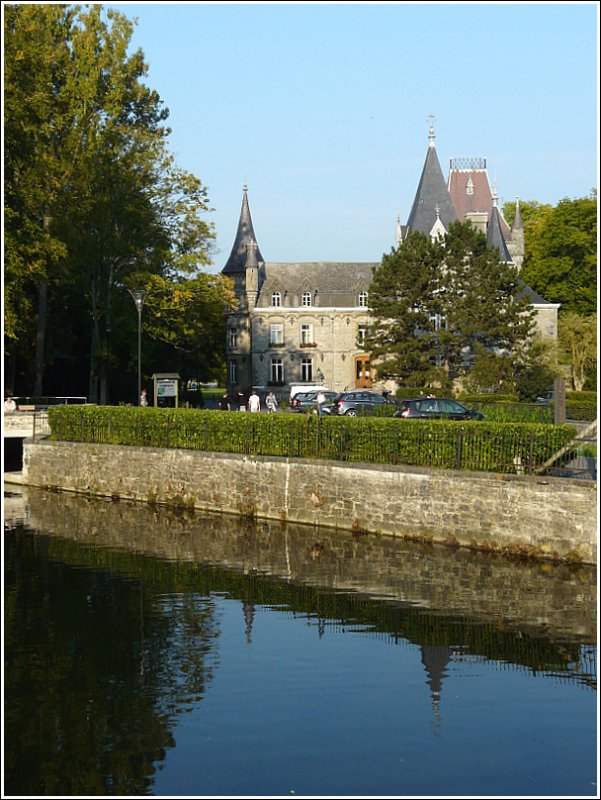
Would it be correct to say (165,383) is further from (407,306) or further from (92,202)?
(407,306)

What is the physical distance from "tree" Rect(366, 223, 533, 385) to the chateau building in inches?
629

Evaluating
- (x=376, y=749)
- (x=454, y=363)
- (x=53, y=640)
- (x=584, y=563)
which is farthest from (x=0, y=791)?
(x=454, y=363)

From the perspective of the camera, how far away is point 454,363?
57.5m


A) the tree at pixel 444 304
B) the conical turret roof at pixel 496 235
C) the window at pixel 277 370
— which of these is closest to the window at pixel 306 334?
the window at pixel 277 370

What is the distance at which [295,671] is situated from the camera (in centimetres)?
1628

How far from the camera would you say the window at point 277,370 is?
76875 mm

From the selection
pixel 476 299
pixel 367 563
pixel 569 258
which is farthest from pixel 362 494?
pixel 569 258

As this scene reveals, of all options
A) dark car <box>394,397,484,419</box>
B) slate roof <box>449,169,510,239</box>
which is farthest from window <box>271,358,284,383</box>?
dark car <box>394,397,484,419</box>

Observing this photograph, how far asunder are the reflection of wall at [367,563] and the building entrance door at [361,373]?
44.1 meters

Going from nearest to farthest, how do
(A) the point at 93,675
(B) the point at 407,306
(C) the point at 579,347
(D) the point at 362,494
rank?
(A) the point at 93,675 → (D) the point at 362,494 → (B) the point at 407,306 → (C) the point at 579,347

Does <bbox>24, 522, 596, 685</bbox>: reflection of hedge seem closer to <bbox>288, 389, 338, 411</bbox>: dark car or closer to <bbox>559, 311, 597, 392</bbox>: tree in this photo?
<bbox>288, 389, 338, 411</bbox>: dark car

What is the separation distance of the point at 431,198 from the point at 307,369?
1435 cm

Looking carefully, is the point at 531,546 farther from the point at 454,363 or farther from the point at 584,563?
the point at 454,363

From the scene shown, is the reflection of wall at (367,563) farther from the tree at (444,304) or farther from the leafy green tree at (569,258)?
the leafy green tree at (569,258)
